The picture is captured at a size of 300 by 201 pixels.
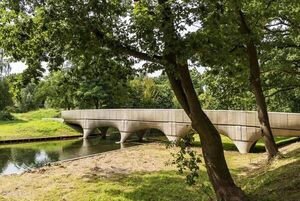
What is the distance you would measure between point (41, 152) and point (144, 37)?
26945 mm

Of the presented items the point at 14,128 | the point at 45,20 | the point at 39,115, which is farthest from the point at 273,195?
the point at 39,115

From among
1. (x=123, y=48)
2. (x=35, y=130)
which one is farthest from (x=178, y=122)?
(x=123, y=48)

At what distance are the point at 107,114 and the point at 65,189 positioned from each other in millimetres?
26281

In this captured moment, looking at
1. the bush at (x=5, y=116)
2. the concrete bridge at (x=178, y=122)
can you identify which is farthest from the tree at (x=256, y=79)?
the bush at (x=5, y=116)

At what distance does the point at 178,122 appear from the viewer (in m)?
32.4

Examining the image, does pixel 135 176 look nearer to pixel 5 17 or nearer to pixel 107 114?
pixel 5 17

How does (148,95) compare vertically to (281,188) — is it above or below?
above

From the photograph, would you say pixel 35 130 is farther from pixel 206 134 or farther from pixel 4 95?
pixel 206 134

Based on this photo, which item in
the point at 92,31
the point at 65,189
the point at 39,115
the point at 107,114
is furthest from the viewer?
the point at 39,115

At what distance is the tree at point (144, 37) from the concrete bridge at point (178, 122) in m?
13.5

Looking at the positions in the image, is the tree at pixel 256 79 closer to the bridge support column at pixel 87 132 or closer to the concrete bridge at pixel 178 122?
the concrete bridge at pixel 178 122

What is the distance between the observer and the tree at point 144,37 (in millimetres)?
8523

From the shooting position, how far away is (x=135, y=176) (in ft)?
55.6

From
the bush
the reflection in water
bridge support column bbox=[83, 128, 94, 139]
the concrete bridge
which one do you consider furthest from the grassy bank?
the bush
